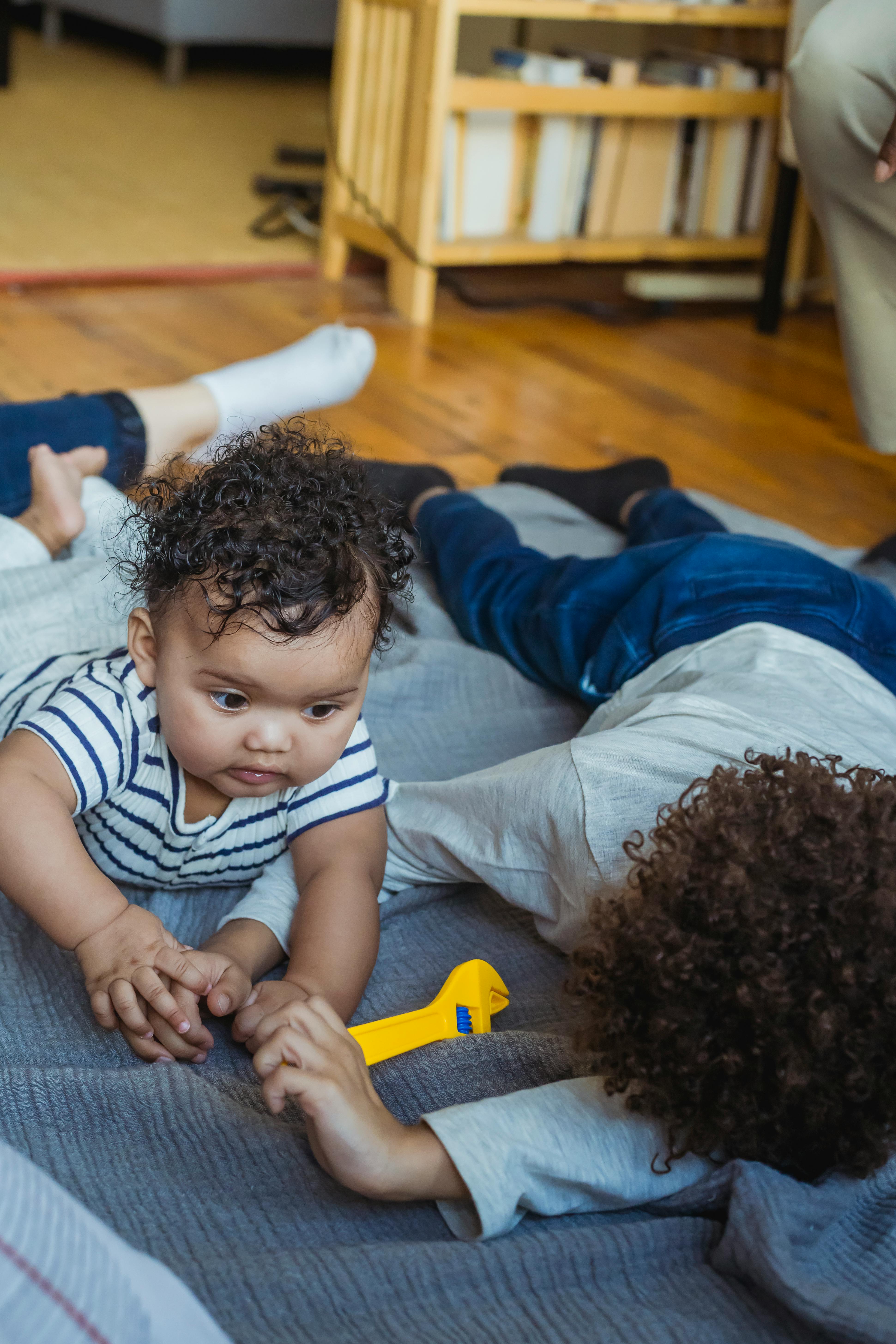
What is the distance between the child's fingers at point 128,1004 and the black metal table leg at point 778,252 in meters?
2.28

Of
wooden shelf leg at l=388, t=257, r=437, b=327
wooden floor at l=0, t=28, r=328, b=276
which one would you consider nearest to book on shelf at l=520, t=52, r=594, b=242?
wooden shelf leg at l=388, t=257, r=437, b=327

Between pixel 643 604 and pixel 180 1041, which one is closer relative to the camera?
pixel 180 1041

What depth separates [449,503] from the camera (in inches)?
55.8

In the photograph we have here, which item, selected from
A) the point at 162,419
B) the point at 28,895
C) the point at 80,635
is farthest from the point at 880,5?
the point at 28,895

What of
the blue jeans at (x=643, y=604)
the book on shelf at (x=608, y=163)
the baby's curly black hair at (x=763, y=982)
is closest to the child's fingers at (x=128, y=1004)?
the baby's curly black hair at (x=763, y=982)

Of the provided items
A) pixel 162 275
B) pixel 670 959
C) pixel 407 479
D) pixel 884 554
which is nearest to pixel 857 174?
pixel 884 554

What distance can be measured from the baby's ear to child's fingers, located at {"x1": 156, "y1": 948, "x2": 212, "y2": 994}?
0.17 meters

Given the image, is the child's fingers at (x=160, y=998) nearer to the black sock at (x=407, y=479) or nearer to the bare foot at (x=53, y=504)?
the bare foot at (x=53, y=504)

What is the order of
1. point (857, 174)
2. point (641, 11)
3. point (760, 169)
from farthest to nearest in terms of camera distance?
point (760, 169), point (641, 11), point (857, 174)

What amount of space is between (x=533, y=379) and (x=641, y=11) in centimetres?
79

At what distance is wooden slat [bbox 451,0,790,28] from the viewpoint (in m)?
2.41

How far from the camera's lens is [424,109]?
2434 millimetres

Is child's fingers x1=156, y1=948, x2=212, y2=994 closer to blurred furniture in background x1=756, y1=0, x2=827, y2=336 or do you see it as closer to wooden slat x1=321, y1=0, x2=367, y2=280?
blurred furniture in background x1=756, y1=0, x2=827, y2=336

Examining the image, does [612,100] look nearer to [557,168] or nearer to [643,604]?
[557,168]
